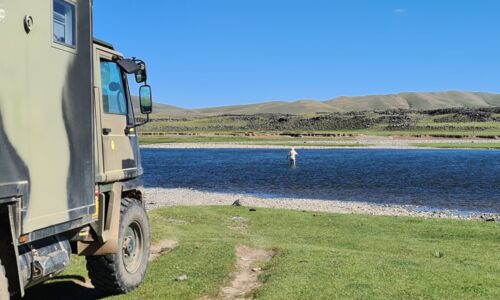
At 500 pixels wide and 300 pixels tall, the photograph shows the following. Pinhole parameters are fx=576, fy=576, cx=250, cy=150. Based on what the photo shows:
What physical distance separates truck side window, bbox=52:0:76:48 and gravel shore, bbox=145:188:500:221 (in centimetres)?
1914

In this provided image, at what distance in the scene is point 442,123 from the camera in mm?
135000

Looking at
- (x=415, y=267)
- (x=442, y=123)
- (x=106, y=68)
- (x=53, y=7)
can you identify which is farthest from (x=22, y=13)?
(x=442, y=123)

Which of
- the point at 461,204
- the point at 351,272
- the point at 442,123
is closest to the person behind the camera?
the point at 351,272

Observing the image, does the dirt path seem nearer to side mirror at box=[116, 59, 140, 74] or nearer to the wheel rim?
the wheel rim

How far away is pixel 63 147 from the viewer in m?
6.84

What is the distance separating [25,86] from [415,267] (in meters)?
8.06

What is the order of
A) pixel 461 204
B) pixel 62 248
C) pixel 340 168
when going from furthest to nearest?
1. pixel 340 168
2. pixel 461 204
3. pixel 62 248

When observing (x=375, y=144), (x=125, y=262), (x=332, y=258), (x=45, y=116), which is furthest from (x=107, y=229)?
(x=375, y=144)

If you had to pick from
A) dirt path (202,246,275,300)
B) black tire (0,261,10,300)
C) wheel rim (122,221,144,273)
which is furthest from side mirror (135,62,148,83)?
black tire (0,261,10,300)

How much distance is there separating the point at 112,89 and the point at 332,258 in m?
5.75

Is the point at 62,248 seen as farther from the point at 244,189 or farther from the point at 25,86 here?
the point at 244,189

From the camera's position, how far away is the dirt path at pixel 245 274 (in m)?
9.46

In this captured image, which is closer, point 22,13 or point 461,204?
point 22,13

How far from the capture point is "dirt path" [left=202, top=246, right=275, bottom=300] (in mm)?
9459
